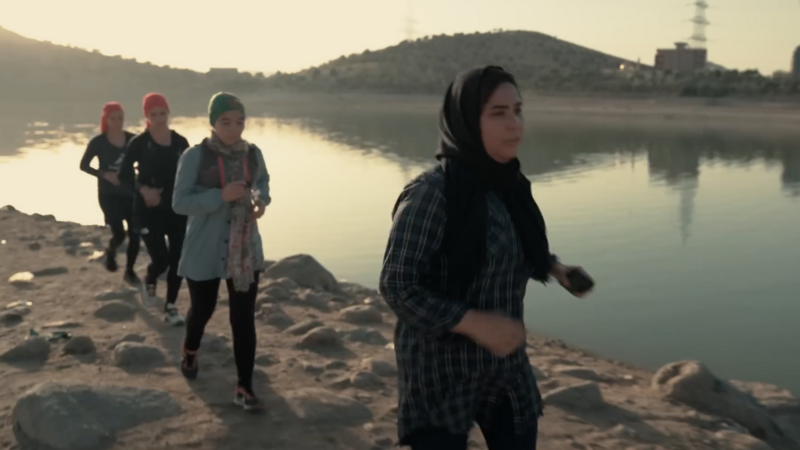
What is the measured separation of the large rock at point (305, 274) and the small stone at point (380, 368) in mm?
→ 2868


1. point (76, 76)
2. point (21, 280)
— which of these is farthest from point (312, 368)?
point (76, 76)

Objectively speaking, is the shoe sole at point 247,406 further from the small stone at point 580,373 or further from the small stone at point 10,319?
the small stone at point 10,319

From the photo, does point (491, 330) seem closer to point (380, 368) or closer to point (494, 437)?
point (494, 437)

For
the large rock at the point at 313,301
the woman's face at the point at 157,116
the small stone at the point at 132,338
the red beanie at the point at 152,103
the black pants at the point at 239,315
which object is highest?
the red beanie at the point at 152,103

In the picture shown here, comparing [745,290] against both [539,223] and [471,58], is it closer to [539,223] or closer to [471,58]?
[539,223]

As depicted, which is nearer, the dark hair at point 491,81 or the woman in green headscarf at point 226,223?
the dark hair at point 491,81

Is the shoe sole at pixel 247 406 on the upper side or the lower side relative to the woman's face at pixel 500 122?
lower

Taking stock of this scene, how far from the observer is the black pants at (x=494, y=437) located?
2.51m

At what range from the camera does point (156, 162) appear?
6238 mm

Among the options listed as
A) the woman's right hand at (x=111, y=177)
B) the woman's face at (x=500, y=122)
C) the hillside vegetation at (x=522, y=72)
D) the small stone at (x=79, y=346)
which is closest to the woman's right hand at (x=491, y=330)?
the woman's face at (x=500, y=122)

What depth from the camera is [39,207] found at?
15977mm

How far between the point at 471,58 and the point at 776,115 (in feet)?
318

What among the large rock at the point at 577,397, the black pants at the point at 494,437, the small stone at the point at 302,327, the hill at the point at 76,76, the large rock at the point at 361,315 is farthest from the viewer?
the hill at the point at 76,76

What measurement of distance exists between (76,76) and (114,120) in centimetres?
10562
